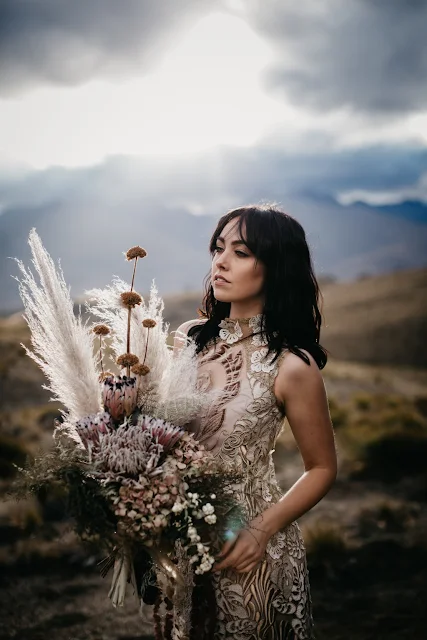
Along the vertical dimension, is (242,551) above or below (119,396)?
below

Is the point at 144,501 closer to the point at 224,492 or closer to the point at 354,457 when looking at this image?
the point at 224,492

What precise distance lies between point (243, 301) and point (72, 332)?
2.87 feet

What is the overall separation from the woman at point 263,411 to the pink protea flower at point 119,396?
0.44 meters

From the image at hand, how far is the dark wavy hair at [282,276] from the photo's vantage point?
233 centimetres

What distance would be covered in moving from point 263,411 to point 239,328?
0.42 meters

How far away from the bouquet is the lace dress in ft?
0.91

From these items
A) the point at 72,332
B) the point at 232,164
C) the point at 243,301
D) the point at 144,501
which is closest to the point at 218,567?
the point at 144,501

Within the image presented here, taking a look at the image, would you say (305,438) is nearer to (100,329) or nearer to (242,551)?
(242,551)

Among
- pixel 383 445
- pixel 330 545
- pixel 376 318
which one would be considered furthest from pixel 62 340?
pixel 376 318

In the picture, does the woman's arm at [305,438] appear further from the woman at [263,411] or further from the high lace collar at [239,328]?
the high lace collar at [239,328]

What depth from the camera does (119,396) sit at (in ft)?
5.63

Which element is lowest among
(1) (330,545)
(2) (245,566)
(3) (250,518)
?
(1) (330,545)

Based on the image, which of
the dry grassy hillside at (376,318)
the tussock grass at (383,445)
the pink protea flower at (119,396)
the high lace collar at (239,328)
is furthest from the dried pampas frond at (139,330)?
the dry grassy hillside at (376,318)

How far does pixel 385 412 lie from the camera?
13680mm
